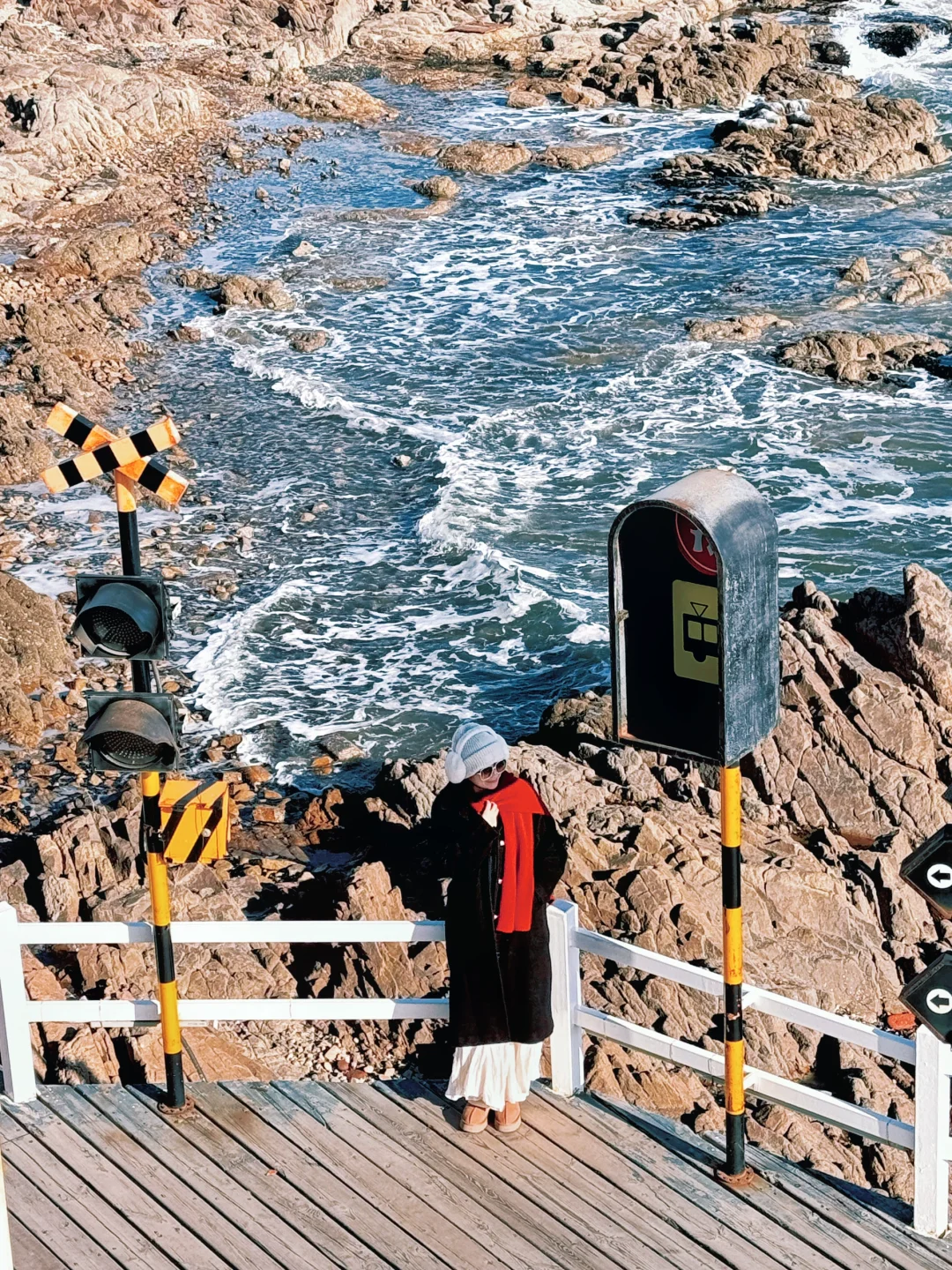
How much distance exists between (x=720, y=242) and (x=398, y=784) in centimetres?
2175

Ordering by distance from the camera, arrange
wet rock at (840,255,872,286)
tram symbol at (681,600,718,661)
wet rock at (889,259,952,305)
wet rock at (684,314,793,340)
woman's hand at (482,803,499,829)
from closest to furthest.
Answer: tram symbol at (681,600,718,661)
woman's hand at (482,803,499,829)
wet rock at (684,314,793,340)
wet rock at (889,259,952,305)
wet rock at (840,255,872,286)

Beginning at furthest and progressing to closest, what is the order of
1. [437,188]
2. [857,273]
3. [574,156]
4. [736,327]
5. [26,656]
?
1. [574,156]
2. [437,188]
3. [857,273]
4. [736,327]
5. [26,656]

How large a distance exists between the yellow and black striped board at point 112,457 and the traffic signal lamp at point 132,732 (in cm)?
88

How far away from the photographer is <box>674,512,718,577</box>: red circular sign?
267 inches

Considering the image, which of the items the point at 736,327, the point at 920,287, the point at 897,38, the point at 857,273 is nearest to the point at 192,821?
the point at 736,327

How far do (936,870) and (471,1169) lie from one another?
2.65 meters

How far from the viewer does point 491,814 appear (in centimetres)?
762

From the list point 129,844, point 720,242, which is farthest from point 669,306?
point 129,844

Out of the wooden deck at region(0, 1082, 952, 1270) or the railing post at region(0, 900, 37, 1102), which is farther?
the railing post at region(0, 900, 37, 1102)

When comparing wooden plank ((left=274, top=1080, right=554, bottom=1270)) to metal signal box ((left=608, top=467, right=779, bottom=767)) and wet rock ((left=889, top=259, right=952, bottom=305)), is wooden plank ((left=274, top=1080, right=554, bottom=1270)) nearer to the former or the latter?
metal signal box ((left=608, top=467, right=779, bottom=767))

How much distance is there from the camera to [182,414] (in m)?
26.4

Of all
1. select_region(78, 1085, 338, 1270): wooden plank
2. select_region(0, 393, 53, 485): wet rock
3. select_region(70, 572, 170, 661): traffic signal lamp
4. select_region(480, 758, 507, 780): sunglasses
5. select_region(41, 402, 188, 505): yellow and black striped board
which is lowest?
select_region(0, 393, 53, 485): wet rock

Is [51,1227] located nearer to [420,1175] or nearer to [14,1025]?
[14,1025]

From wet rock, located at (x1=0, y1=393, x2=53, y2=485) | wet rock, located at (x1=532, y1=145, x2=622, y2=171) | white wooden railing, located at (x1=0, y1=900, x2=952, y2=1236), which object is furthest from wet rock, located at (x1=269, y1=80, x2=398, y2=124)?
white wooden railing, located at (x1=0, y1=900, x2=952, y2=1236)
